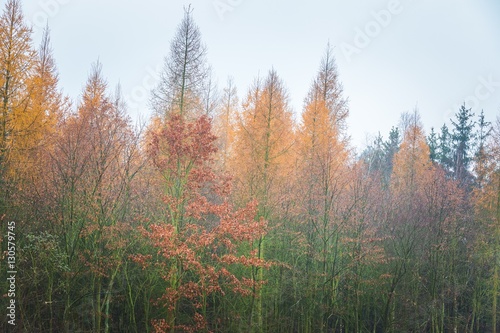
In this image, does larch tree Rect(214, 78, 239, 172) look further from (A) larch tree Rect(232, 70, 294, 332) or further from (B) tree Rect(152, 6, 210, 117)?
(B) tree Rect(152, 6, 210, 117)

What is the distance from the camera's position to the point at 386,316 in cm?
1445

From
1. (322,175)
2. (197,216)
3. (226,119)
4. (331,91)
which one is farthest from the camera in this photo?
(226,119)

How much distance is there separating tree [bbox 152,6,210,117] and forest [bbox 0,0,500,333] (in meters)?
0.05

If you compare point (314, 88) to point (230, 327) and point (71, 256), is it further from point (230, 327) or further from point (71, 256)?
point (71, 256)

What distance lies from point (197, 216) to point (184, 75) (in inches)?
236

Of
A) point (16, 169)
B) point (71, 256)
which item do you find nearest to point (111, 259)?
point (71, 256)

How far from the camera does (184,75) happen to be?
13320 millimetres

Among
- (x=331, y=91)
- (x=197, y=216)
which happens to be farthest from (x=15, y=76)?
(x=331, y=91)

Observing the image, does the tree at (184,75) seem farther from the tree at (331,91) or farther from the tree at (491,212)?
the tree at (491,212)

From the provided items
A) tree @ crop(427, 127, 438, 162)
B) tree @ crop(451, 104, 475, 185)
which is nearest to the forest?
tree @ crop(451, 104, 475, 185)

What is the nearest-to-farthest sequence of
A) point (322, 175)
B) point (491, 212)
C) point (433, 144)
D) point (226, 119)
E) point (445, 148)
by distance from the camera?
point (322, 175) → point (491, 212) → point (226, 119) → point (445, 148) → point (433, 144)

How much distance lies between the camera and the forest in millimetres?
9867

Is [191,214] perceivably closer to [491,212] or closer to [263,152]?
[263,152]

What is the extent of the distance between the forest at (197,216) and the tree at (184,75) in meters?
0.05
